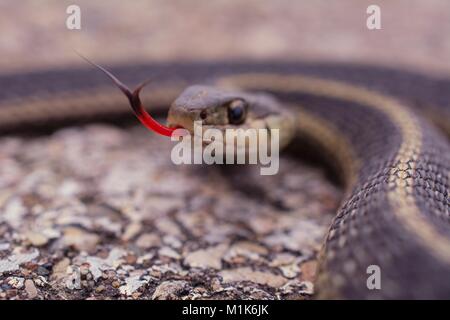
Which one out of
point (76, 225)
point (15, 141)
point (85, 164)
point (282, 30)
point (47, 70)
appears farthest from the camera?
point (282, 30)

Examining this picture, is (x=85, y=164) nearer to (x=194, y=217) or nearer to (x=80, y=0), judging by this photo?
(x=194, y=217)

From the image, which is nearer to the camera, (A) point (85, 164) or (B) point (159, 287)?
(B) point (159, 287)

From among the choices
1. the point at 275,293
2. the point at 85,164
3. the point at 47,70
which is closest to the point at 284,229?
the point at 275,293

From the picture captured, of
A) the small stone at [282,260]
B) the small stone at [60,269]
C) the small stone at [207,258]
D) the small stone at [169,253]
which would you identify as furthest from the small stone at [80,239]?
the small stone at [282,260]

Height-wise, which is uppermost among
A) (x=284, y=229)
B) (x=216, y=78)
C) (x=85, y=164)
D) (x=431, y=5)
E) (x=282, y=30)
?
(x=431, y=5)

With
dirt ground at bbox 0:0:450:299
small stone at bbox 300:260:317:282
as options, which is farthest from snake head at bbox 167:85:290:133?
small stone at bbox 300:260:317:282

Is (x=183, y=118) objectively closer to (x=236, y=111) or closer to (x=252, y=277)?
(x=236, y=111)

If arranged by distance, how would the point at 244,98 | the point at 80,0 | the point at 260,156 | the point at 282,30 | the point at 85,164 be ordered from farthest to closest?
1. the point at 80,0
2. the point at 282,30
3. the point at 85,164
4. the point at 260,156
5. the point at 244,98

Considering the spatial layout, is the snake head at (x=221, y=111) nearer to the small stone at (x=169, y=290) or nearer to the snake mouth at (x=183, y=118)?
the snake mouth at (x=183, y=118)
